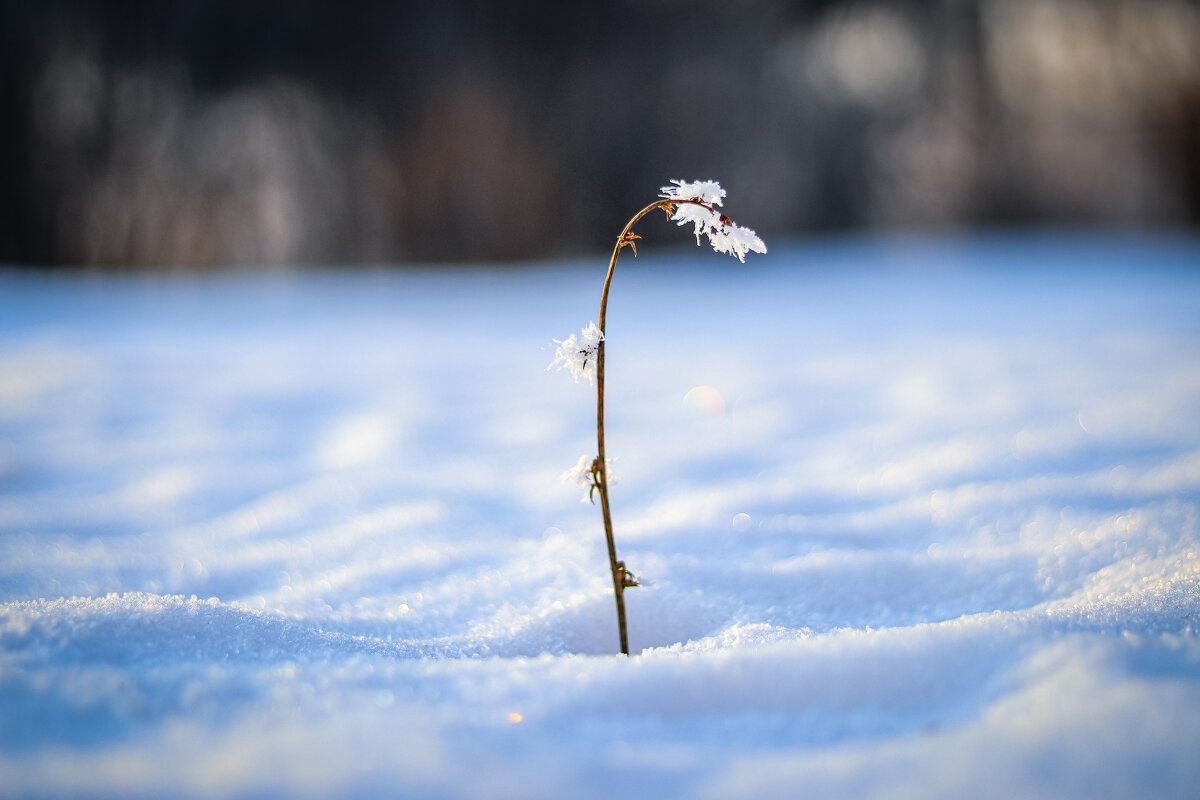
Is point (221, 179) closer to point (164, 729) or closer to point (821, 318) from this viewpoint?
point (821, 318)

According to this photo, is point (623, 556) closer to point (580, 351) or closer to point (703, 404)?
point (580, 351)

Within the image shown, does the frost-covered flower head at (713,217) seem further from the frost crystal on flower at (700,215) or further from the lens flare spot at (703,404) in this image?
the lens flare spot at (703,404)

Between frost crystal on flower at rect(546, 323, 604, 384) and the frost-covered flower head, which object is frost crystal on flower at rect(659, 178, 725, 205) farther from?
frost crystal on flower at rect(546, 323, 604, 384)

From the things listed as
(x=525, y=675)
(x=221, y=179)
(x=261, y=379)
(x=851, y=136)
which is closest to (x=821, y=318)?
(x=851, y=136)

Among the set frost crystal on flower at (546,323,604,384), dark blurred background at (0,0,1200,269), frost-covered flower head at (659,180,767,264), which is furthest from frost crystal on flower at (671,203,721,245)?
dark blurred background at (0,0,1200,269)

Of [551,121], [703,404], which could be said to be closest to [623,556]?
[703,404]

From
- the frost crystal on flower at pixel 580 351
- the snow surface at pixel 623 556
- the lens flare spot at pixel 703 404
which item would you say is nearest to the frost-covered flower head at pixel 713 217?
the frost crystal on flower at pixel 580 351
